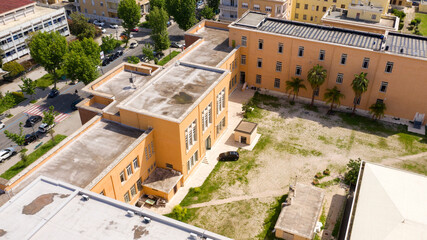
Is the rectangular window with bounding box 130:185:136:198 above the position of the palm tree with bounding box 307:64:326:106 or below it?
below

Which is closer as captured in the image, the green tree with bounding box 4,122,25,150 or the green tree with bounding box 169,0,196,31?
the green tree with bounding box 4,122,25,150

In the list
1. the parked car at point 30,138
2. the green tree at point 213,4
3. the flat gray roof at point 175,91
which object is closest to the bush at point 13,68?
the parked car at point 30,138

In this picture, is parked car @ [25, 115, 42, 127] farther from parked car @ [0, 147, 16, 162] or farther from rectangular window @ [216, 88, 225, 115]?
rectangular window @ [216, 88, 225, 115]

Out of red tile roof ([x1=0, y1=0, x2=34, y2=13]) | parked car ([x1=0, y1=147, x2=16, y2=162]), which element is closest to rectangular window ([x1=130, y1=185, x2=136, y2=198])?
parked car ([x1=0, y1=147, x2=16, y2=162])

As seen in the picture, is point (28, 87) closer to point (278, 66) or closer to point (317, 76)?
point (278, 66)

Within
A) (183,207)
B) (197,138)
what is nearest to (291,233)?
(183,207)

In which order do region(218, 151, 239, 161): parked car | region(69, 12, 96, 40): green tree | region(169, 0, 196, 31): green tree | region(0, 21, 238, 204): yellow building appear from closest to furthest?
region(0, 21, 238, 204): yellow building → region(218, 151, 239, 161): parked car → region(69, 12, 96, 40): green tree → region(169, 0, 196, 31): green tree

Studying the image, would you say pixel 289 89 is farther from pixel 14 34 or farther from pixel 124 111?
pixel 14 34

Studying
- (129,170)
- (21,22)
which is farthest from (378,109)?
(21,22)
